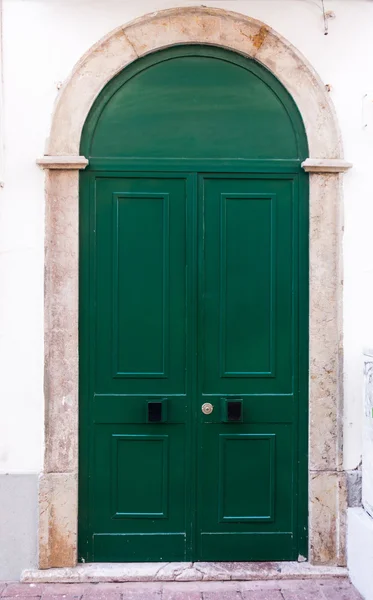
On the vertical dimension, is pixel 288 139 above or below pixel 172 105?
below

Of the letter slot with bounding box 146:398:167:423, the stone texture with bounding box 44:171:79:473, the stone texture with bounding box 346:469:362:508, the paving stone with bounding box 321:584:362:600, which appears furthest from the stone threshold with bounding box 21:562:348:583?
the letter slot with bounding box 146:398:167:423

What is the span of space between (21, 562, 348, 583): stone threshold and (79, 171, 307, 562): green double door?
0.08m

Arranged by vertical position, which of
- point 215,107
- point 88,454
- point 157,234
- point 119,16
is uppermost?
point 119,16

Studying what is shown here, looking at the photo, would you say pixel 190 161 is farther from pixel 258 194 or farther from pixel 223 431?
pixel 223 431

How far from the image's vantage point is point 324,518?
3805 millimetres

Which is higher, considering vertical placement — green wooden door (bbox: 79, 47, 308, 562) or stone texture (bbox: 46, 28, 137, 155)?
stone texture (bbox: 46, 28, 137, 155)

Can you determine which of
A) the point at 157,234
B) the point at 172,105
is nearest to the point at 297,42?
the point at 172,105

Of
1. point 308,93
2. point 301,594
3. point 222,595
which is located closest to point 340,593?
point 301,594

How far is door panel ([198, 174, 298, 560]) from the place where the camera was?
386 cm

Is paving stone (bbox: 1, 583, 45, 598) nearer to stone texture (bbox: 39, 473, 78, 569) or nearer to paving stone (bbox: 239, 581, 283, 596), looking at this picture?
stone texture (bbox: 39, 473, 78, 569)

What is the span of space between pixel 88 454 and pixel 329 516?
174 centimetres

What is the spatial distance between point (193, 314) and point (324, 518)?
1687mm

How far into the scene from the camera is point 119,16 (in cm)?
380

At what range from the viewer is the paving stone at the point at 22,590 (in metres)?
3.59
